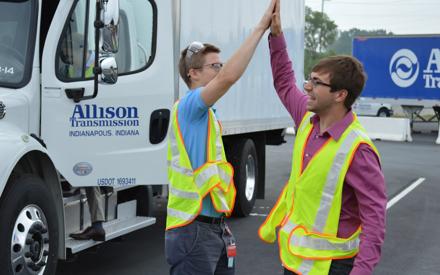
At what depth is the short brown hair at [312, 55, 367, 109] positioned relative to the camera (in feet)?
9.06

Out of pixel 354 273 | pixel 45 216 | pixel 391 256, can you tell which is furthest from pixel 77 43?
pixel 391 256

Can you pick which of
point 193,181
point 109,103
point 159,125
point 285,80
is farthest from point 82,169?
point 285,80

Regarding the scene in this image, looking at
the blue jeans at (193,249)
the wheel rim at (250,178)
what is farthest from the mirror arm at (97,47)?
the wheel rim at (250,178)

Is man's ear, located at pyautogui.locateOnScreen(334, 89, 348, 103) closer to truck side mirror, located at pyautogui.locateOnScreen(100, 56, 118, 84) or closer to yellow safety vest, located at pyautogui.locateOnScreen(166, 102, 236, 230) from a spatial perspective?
yellow safety vest, located at pyautogui.locateOnScreen(166, 102, 236, 230)

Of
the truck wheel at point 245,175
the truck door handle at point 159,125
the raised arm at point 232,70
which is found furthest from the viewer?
the truck wheel at point 245,175

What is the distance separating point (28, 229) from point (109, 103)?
125 centimetres

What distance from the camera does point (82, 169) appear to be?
18.2ft

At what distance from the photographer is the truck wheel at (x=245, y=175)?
28.9ft

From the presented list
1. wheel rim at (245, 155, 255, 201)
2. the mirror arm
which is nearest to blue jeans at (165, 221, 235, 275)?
the mirror arm

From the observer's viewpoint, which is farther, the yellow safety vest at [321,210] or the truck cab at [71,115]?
the truck cab at [71,115]

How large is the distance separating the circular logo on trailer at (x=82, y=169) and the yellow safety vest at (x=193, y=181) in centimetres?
220

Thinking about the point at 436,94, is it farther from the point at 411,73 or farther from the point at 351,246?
the point at 351,246

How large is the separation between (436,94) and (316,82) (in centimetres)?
2539

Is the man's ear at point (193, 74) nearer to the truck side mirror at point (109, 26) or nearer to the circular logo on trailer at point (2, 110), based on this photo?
the truck side mirror at point (109, 26)
